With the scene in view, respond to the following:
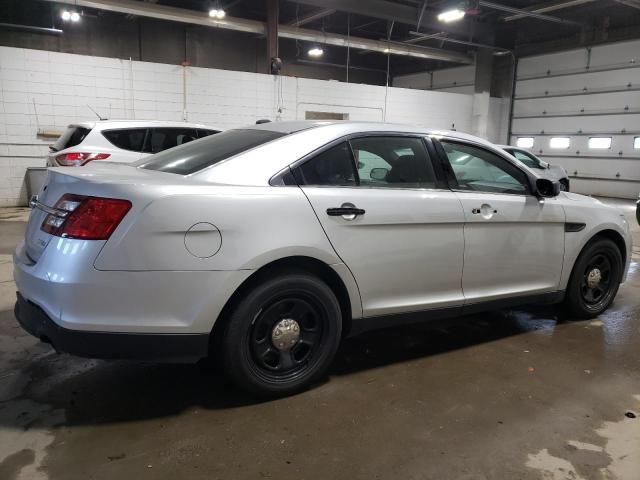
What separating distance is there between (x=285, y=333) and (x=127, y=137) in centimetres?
610

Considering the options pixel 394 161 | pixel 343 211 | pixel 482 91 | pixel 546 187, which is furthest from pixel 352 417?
pixel 482 91

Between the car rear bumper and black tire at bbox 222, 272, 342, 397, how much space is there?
173 millimetres

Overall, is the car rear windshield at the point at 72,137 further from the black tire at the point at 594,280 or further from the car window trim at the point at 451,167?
the black tire at the point at 594,280

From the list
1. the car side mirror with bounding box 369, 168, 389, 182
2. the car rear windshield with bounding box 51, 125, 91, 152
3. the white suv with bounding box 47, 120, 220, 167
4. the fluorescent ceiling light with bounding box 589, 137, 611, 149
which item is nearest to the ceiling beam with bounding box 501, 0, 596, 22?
the fluorescent ceiling light with bounding box 589, 137, 611, 149

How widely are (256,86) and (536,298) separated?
31.0 feet

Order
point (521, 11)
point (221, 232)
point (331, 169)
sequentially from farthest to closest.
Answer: point (521, 11) → point (331, 169) → point (221, 232)

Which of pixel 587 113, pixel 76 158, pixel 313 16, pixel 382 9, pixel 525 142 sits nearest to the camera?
pixel 76 158

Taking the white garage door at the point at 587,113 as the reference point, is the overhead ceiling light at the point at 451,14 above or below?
above

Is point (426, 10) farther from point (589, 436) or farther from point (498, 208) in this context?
point (589, 436)

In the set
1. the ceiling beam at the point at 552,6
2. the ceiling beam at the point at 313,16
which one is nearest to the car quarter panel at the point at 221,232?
the ceiling beam at the point at 313,16

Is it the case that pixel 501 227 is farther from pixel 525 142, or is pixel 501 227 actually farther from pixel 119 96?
pixel 525 142

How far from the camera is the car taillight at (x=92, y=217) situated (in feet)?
7.11

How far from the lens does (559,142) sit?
15.1 meters

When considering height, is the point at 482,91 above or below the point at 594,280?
above
